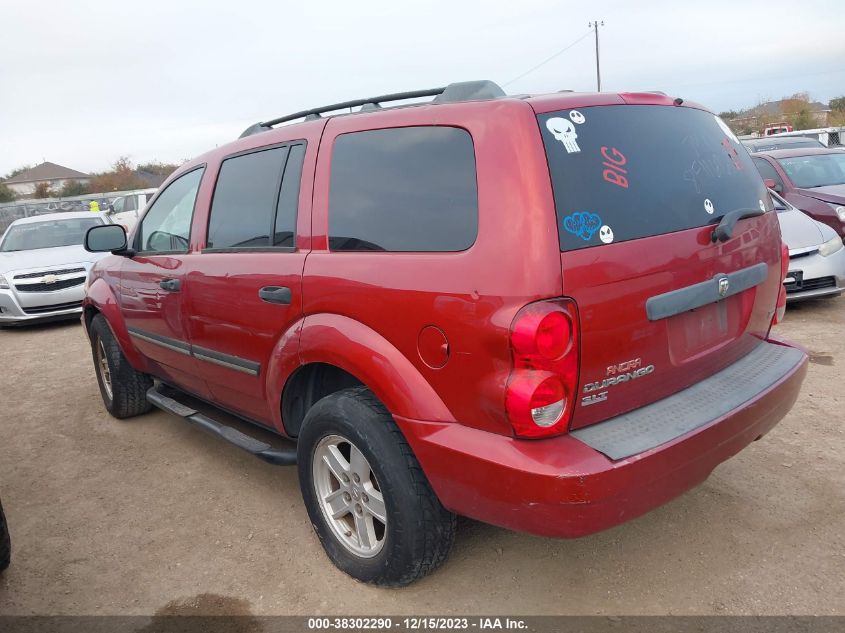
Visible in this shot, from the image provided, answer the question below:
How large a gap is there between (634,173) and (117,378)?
3994mm

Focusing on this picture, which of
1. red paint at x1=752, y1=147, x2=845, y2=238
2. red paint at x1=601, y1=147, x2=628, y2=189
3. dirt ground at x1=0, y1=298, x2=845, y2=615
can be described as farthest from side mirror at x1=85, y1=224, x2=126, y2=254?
red paint at x1=752, y1=147, x2=845, y2=238

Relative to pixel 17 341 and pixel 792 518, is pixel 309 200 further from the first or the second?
pixel 17 341

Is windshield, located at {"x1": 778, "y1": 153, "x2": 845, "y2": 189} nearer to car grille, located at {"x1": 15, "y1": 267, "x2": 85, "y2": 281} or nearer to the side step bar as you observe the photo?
the side step bar

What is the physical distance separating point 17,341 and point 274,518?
6775 millimetres

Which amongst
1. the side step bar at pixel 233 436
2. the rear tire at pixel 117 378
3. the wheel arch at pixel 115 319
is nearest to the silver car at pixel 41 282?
the rear tire at pixel 117 378

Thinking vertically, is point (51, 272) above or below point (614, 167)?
below

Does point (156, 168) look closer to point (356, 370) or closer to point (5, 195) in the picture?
point (5, 195)

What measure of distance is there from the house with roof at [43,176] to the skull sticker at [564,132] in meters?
79.8

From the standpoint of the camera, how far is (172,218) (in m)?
3.94

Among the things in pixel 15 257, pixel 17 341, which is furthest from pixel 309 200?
pixel 15 257

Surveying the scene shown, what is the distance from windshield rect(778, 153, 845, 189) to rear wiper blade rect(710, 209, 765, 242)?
23.3 feet

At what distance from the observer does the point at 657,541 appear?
9.48 ft

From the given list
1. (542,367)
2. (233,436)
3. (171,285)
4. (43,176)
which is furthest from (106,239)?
(43,176)

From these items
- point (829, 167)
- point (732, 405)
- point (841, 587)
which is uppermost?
point (829, 167)
